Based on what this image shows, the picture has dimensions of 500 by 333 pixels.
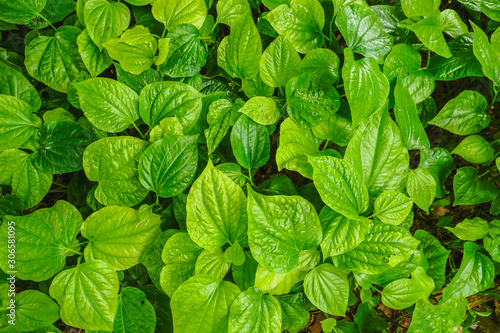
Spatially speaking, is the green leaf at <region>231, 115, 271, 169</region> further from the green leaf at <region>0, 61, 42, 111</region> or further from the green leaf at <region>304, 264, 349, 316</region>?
the green leaf at <region>0, 61, 42, 111</region>

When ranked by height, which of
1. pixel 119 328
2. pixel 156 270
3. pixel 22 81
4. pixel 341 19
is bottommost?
pixel 119 328

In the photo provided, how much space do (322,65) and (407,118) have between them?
0.86 feet

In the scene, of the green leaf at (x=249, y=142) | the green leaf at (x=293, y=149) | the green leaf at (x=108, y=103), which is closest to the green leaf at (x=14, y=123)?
the green leaf at (x=108, y=103)

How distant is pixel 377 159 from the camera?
0.83 meters

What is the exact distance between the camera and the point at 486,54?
3.07 feet

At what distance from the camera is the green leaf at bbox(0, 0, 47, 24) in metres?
0.85

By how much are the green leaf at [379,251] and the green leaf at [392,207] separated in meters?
0.02

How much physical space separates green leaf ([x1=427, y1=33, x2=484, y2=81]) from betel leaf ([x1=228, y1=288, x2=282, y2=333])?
0.80 m

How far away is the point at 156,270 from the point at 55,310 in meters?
0.26

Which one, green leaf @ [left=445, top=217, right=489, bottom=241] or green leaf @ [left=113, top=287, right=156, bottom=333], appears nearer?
green leaf @ [left=113, top=287, right=156, bottom=333]

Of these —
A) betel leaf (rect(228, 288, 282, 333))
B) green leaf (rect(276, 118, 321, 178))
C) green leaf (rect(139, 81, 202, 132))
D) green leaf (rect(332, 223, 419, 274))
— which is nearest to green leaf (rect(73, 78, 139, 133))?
green leaf (rect(139, 81, 202, 132))

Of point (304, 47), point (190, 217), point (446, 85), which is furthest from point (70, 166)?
point (446, 85)

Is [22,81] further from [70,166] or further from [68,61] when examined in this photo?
[70,166]

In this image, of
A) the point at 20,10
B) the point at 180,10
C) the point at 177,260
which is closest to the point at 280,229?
the point at 177,260
